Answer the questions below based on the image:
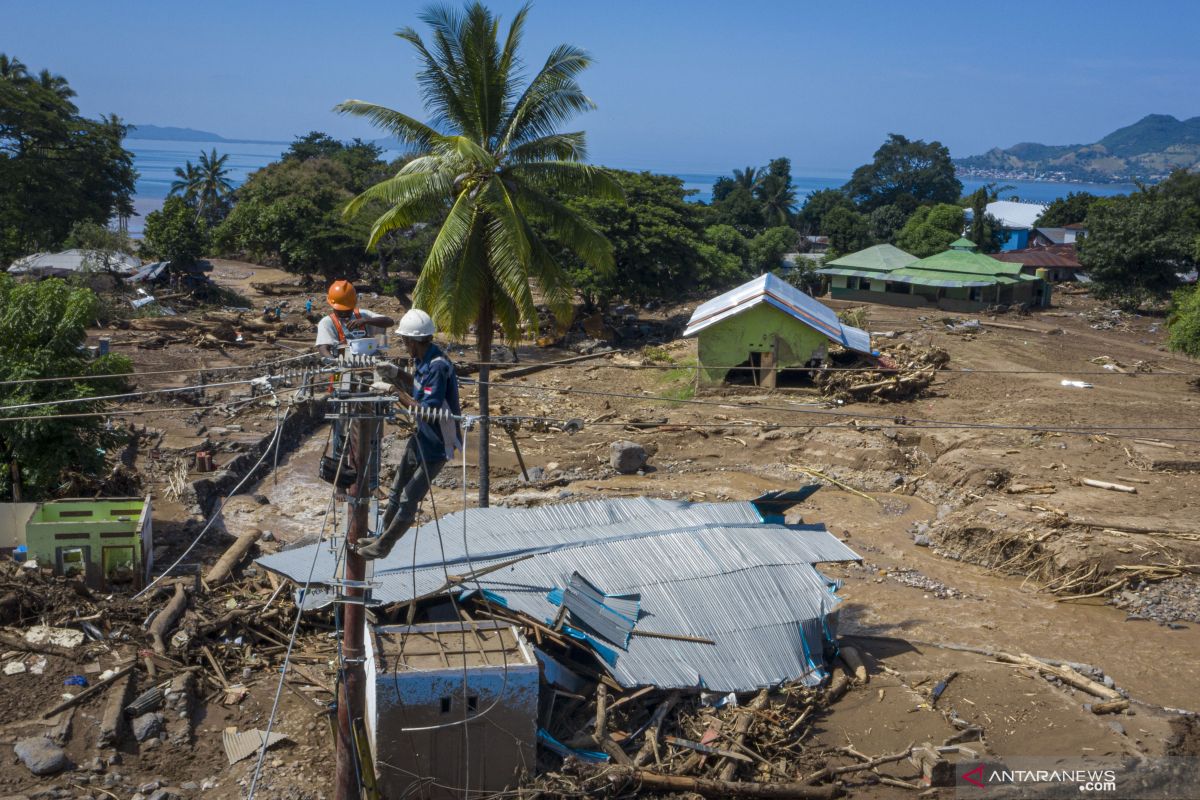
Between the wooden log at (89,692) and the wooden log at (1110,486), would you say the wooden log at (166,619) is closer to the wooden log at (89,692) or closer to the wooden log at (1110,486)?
the wooden log at (89,692)

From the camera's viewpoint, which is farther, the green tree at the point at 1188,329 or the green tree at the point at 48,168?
the green tree at the point at 48,168

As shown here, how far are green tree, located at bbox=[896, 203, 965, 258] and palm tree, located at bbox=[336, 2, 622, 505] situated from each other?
143 ft

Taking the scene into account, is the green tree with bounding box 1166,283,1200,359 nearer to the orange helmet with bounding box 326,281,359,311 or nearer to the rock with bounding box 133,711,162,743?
the orange helmet with bounding box 326,281,359,311

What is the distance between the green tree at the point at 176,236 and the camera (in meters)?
41.9

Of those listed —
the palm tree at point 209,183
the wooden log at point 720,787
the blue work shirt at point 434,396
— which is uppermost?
the palm tree at point 209,183

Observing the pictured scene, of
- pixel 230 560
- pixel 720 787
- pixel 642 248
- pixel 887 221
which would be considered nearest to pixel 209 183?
pixel 642 248

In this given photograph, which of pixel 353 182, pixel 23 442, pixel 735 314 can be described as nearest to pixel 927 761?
pixel 23 442

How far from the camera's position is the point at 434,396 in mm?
7582

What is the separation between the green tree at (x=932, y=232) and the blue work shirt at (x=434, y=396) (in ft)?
170

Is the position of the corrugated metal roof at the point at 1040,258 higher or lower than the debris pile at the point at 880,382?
higher

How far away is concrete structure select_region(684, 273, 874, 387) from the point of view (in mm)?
28688

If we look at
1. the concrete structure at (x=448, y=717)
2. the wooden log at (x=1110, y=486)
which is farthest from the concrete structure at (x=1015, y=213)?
the concrete structure at (x=448, y=717)

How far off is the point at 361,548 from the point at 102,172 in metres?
45.9

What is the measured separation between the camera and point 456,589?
405 inches
